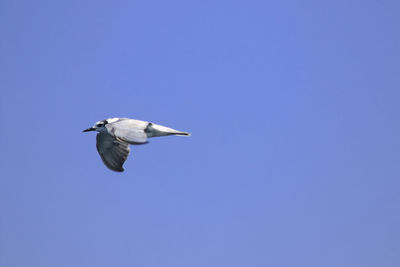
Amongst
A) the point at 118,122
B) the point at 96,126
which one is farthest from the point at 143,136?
the point at 96,126

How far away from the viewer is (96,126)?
19.4 metres

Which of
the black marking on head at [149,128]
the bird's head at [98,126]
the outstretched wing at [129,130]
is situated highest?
the bird's head at [98,126]

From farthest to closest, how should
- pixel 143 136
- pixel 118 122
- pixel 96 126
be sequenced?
1. pixel 96 126
2. pixel 118 122
3. pixel 143 136

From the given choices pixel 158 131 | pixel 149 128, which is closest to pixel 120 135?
pixel 149 128

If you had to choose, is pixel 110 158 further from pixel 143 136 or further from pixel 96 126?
pixel 143 136

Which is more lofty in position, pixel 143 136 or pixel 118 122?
pixel 118 122

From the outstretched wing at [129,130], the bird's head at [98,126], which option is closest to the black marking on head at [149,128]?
the outstretched wing at [129,130]

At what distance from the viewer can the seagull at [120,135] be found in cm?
1495

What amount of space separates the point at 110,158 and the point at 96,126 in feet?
4.63

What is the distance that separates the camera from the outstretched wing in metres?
14.6

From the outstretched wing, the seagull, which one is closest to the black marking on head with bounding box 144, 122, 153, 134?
the seagull

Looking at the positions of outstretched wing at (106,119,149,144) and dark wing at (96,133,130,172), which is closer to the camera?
outstretched wing at (106,119,149,144)

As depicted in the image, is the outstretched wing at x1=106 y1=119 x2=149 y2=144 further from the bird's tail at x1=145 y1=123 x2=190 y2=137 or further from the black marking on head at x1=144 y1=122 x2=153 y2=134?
the bird's tail at x1=145 y1=123 x2=190 y2=137

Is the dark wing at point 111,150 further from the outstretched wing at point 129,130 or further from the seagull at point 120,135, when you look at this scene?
the outstretched wing at point 129,130
